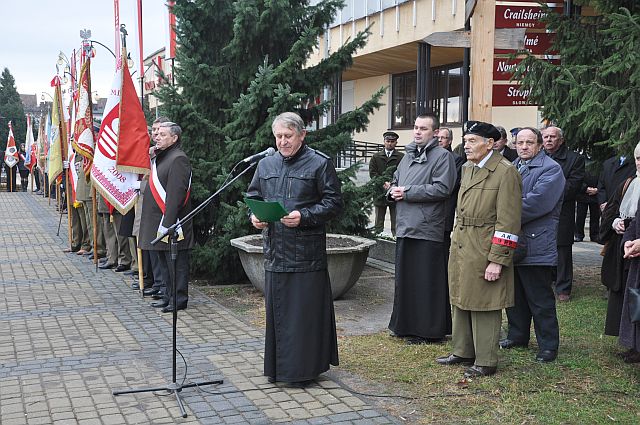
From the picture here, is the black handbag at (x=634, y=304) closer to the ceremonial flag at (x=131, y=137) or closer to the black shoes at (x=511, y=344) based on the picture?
the black shoes at (x=511, y=344)

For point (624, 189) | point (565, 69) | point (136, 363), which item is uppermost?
point (565, 69)

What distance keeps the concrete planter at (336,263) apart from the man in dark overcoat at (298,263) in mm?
2734

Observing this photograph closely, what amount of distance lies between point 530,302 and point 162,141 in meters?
4.37

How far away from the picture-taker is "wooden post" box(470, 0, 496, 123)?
8.24 m

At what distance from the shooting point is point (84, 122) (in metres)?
11.6

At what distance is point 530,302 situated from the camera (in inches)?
244

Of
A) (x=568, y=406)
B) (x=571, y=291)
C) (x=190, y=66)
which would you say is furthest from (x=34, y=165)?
(x=568, y=406)

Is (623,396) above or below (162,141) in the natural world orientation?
below

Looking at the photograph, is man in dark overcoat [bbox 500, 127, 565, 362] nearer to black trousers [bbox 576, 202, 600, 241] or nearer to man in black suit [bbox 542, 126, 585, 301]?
man in black suit [bbox 542, 126, 585, 301]

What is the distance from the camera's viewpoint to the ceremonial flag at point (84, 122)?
1143cm

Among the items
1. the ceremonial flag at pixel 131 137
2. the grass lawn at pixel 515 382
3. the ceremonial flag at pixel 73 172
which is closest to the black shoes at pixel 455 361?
the grass lawn at pixel 515 382

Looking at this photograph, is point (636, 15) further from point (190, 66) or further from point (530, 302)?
point (190, 66)

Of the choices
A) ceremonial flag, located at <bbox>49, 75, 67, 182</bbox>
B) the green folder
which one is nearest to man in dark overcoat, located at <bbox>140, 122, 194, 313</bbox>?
the green folder

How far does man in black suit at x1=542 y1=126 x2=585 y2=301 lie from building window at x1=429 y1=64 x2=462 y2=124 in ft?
62.1
